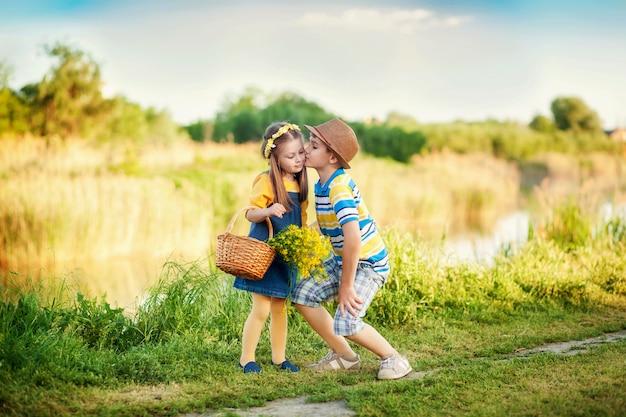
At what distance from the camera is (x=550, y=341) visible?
5277 millimetres

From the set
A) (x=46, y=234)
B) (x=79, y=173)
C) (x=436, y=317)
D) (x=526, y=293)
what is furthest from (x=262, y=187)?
(x=79, y=173)

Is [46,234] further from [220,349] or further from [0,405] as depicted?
[0,405]

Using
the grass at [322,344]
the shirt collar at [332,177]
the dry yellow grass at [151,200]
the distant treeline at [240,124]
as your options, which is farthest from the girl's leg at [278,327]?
the distant treeline at [240,124]

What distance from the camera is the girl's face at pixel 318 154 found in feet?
13.5

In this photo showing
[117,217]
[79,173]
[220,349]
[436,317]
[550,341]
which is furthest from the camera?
[79,173]

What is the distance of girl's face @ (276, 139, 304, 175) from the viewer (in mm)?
4121

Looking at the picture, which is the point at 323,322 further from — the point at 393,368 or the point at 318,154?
the point at 318,154

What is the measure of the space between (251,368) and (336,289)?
71 centimetres

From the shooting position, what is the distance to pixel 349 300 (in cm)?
396

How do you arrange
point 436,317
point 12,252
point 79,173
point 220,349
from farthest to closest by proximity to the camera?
point 79,173 → point 12,252 → point 436,317 → point 220,349

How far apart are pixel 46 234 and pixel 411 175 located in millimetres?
9733

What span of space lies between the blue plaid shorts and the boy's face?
623 mm

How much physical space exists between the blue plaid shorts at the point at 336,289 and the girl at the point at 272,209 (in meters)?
0.09

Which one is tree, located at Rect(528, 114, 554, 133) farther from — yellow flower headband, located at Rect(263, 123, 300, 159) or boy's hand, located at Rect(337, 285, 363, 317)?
boy's hand, located at Rect(337, 285, 363, 317)
